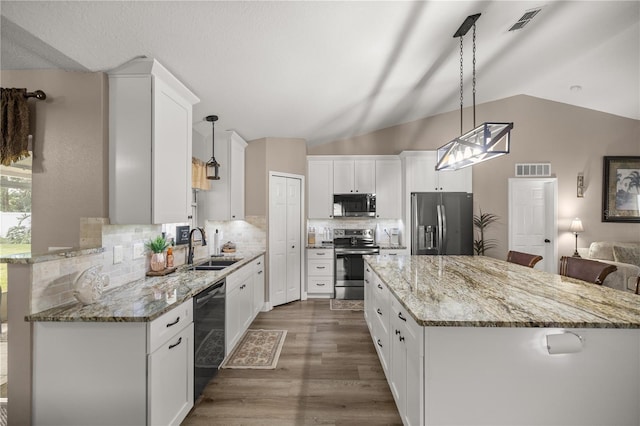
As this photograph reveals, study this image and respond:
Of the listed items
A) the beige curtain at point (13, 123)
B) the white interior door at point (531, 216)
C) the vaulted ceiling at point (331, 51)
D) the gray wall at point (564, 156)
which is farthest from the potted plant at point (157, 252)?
the white interior door at point (531, 216)

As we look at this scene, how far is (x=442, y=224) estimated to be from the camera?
15.4 ft

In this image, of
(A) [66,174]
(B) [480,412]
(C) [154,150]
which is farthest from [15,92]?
(B) [480,412]

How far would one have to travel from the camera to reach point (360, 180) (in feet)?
16.8

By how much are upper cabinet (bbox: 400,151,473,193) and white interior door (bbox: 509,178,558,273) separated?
1048 mm

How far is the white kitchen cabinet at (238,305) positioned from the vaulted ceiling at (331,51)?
1.84 metres

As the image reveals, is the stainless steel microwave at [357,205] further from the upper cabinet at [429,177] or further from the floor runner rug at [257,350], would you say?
the floor runner rug at [257,350]

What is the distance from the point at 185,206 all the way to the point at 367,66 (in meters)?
2.16

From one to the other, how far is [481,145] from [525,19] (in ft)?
5.17

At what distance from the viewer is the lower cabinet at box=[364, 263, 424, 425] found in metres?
1.44

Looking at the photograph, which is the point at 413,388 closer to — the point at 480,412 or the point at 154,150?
the point at 480,412

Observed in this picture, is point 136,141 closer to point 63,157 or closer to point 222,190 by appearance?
point 63,157

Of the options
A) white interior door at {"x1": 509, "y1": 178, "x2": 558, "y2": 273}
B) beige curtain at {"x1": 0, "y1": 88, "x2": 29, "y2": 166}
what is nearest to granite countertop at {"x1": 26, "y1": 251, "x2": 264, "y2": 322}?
beige curtain at {"x1": 0, "y1": 88, "x2": 29, "y2": 166}

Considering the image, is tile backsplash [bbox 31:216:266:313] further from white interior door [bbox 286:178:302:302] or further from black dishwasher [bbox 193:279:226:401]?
white interior door [bbox 286:178:302:302]

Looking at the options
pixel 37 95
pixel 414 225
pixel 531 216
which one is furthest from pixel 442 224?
pixel 37 95
